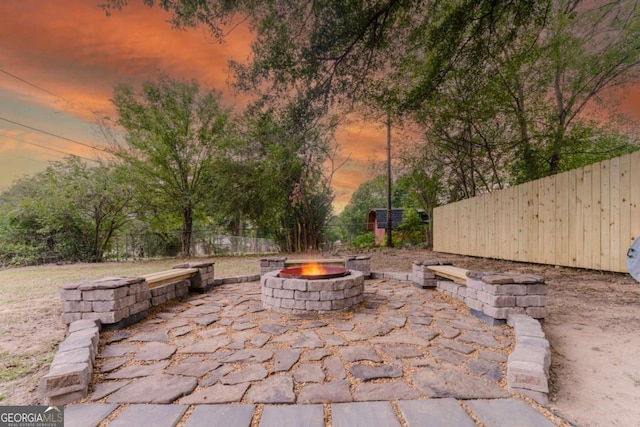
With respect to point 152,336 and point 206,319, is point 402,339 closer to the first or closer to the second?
point 206,319

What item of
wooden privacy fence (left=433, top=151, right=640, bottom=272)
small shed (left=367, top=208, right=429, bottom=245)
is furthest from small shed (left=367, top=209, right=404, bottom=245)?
wooden privacy fence (left=433, top=151, right=640, bottom=272)

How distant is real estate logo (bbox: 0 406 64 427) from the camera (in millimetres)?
1633

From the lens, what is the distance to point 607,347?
100 inches

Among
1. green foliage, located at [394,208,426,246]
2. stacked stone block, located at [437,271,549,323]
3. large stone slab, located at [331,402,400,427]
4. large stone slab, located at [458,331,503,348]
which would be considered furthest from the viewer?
green foliage, located at [394,208,426,246]

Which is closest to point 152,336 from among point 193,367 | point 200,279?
point 193,367

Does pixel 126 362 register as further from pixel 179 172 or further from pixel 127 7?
pixel 179 172

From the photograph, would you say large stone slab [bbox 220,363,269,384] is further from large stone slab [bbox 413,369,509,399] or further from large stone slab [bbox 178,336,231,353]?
large stone slab [bbox 413,369,509,399]

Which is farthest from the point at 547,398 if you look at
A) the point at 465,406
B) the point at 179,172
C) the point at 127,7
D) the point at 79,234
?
the point at 79,234

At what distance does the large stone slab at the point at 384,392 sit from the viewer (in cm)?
179

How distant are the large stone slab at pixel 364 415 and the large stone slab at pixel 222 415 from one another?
18.7 inches

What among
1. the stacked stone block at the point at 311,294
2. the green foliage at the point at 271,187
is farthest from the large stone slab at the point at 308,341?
the green foliage at the point at 271,187

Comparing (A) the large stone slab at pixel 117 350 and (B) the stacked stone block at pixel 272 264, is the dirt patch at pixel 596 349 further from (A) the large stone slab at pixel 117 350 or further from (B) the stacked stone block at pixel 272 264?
(B) the stacked stone block at pixel 272 264

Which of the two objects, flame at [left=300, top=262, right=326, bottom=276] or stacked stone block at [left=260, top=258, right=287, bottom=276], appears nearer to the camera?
flame at [left=300, top=262, right=326, bottom=276]

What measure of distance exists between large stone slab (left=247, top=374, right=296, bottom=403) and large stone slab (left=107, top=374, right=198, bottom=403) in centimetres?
42
